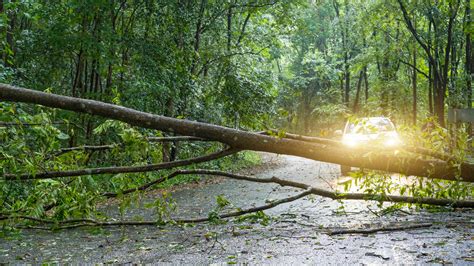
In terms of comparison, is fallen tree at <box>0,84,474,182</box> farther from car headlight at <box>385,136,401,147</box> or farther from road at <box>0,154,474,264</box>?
road at <box>0,154,474,264</box>

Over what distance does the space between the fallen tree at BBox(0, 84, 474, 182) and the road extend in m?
0.82

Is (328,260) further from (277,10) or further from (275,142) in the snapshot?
(277,10)

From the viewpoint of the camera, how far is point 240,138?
4.90 meters

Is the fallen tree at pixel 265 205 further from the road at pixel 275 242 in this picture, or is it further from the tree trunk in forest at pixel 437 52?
the tree trunk in forest at pixel 437 52

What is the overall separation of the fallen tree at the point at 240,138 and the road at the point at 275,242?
815mm

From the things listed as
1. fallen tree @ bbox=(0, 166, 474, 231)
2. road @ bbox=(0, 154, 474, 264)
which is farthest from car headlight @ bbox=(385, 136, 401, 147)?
road @ bbox=(0, 154, 474, 264)

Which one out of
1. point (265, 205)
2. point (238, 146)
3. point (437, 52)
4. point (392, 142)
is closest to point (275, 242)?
point (265, 205)

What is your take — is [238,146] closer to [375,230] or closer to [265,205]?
[265,205]

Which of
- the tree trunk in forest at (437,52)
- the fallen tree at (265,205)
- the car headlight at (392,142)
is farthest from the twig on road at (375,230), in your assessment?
the tree trunk in forest at (437,52)

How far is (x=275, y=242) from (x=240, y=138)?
56.0 inches

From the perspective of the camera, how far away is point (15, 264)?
5137 millimetres

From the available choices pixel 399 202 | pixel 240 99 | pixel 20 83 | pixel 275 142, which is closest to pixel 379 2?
pixel 240 99

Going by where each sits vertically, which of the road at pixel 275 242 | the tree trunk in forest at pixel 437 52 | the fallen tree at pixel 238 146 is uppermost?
the tree trunk in forest at pixel 437 52

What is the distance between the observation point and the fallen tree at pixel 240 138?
15.3 ft
